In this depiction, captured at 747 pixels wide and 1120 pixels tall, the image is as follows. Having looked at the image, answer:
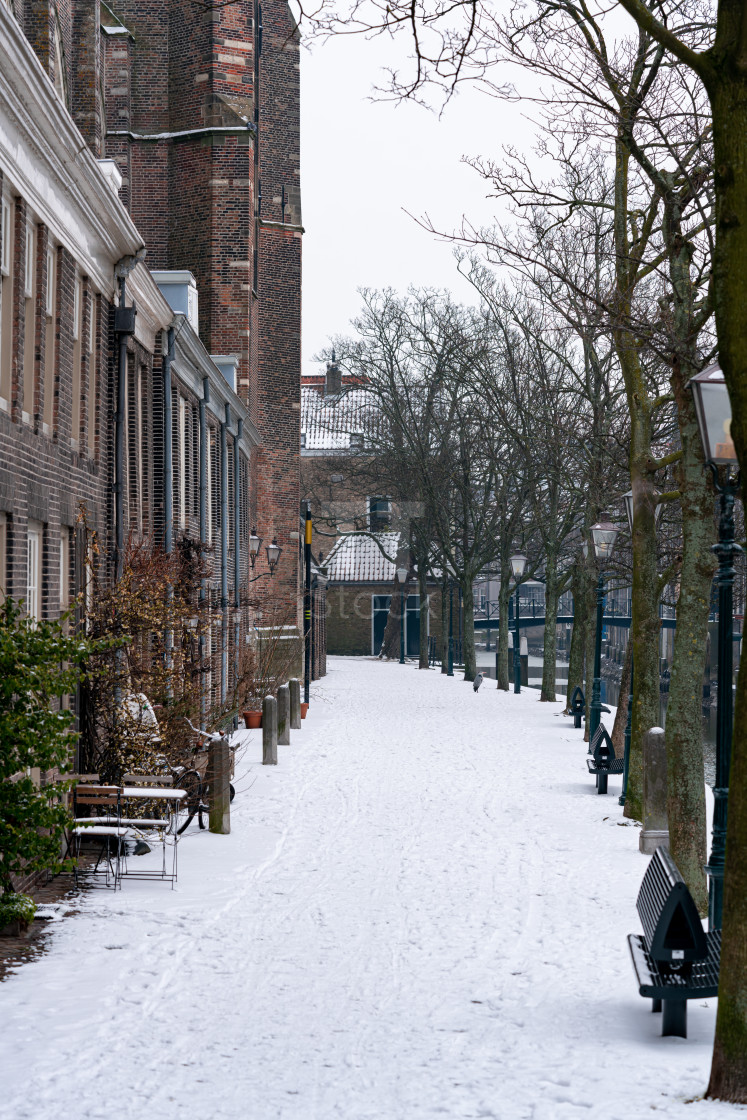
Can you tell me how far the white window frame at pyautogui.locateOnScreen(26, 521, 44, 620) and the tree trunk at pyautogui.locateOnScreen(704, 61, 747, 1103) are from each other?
22.8 ft

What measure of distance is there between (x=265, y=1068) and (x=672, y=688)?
5.75 m

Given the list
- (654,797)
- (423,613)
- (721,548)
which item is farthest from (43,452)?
(423,613)

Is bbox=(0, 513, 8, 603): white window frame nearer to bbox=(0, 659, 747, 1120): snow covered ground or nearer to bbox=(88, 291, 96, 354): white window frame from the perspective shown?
bbox=(0, 659, 747, 1120): snow covered ground

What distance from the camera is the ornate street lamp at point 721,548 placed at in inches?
292

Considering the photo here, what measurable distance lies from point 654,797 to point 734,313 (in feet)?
24.2

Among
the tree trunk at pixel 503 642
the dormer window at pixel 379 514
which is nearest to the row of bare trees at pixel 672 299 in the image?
the tree trunk at pixel 503 642

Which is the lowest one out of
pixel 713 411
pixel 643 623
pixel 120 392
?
pixel 643 623

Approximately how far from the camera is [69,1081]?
228 inches

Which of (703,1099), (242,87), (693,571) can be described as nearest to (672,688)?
(693,571)

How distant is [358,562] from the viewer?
67125 millimetres

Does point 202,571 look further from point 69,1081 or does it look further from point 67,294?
point 69,1081

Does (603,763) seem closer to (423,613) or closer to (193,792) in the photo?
(193,792)

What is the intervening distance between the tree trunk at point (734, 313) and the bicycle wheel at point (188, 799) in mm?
7723

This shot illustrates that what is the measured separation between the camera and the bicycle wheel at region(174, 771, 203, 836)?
12836 mm
